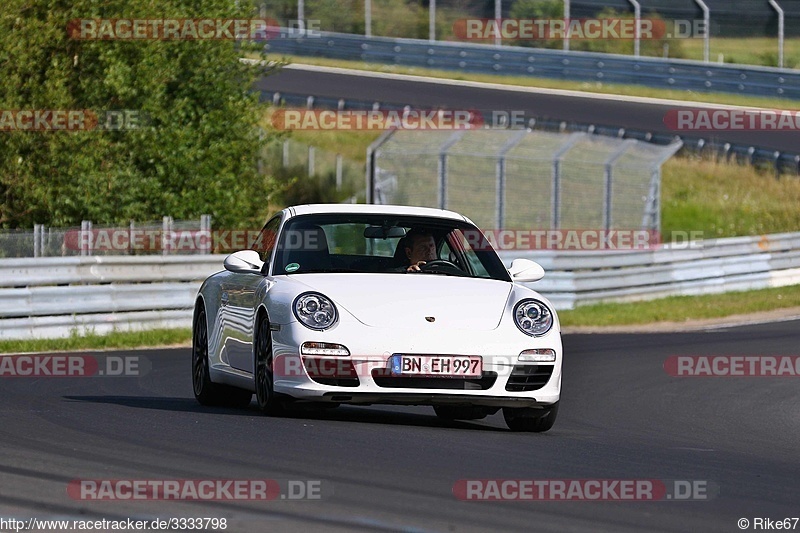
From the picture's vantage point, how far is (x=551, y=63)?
127ft

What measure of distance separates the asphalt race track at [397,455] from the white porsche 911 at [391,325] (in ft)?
0.78

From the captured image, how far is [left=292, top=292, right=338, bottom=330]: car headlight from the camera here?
8891 millimetres

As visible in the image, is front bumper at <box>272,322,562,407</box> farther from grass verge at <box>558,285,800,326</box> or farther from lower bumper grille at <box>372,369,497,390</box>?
grass verge at <box>558,285,800,326</box>

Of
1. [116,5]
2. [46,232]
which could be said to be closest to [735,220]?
[116,5]

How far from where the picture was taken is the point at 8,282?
17672mm

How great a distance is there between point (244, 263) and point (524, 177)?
1660 cm

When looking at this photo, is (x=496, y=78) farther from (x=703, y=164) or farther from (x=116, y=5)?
(x=116, y=5)

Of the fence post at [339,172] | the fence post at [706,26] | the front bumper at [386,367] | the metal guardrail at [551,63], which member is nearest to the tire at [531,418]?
the front bumper at [386,367]

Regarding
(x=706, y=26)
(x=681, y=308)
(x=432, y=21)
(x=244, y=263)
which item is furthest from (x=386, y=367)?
(x=432, y=21)

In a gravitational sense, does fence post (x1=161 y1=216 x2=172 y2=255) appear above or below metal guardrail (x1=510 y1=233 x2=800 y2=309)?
above

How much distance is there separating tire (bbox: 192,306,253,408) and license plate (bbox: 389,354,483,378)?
2.00m

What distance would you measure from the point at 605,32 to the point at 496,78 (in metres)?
3.29

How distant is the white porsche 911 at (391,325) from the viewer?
8.80m

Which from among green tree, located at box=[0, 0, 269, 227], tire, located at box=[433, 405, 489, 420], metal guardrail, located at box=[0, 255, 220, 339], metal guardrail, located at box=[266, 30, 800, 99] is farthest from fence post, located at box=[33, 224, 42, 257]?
metal guardrail, located at box=[266, 30, 800, 99]
